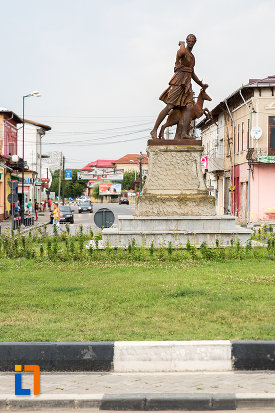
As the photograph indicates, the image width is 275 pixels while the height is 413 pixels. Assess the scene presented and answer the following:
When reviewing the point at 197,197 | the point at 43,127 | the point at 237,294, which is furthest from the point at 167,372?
the point at 43,127

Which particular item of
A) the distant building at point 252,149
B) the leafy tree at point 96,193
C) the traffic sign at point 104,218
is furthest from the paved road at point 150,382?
the leafy tree at point 96,193

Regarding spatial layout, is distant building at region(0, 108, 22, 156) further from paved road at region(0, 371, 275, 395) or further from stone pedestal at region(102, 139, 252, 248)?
paved road at region(0, 371, 275, 395)

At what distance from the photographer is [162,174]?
59.5 ft

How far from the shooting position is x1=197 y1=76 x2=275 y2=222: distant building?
41.7 metres

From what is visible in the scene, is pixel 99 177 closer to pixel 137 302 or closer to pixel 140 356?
pixel 137 302

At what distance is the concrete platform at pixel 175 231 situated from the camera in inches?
648

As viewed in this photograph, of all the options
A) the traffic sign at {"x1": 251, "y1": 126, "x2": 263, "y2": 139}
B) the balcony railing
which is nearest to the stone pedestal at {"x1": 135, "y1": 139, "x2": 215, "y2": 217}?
the traffic sign at {"x1": 251, "y1": 126, "x2": 263, "y2": 139}

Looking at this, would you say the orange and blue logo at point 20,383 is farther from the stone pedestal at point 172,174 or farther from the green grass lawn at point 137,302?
the stone pedestal at point 172,174

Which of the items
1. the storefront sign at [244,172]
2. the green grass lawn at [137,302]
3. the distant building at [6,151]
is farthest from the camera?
the distant building at [6,151]

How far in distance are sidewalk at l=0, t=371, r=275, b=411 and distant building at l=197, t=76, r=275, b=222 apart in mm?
35457

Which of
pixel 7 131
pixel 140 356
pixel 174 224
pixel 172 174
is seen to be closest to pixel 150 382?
pixel 140 356

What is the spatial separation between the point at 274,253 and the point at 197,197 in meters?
3.64

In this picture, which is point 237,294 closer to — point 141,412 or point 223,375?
point 223,375

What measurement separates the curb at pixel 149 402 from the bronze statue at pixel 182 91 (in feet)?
45.2
